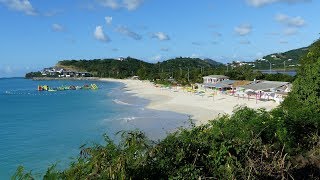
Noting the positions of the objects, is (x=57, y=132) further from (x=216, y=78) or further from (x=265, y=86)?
(x=216, y=78)

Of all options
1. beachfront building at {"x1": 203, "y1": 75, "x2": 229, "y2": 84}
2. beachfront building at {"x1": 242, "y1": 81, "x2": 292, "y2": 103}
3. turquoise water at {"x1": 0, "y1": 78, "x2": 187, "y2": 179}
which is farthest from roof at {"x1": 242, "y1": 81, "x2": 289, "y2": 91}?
beachfront building at {"x1": 203, "y1": 75, "x2": 229, "y2": 84}

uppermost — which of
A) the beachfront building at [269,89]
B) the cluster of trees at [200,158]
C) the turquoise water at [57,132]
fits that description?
the cluster of trees at [200,158]

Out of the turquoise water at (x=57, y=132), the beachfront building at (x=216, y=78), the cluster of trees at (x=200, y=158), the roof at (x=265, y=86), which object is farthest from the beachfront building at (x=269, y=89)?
the cluster of trees at (x=200, y=158)

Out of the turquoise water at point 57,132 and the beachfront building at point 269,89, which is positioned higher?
the beachfront building at point 269,89

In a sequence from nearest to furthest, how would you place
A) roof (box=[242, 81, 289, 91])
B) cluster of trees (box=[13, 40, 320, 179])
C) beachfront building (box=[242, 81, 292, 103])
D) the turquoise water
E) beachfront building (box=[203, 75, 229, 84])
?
cluster of trees (box=[13, 40, 320, 179]) → the turquoise water → beachfront building (box=[242, 81, 292, 103]) → roof (box=[242, 81, 289, 91]) → beachfront building (box=[203, 75, 229, 84])

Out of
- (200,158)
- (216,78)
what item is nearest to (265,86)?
(216,78)

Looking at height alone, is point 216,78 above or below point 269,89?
above

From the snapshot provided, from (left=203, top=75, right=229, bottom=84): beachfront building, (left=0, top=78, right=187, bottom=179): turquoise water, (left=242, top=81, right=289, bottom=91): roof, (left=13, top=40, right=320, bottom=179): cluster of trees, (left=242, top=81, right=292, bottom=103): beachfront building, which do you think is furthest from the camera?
(left=203, top=75, right=229, bottom=84): beachfront building

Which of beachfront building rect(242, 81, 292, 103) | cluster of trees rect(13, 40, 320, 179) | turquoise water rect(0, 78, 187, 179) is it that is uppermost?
cluster of trees rect(13, 40, 320, 179)

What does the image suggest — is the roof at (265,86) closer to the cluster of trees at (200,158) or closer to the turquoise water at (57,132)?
the turquoise water at (57,132)

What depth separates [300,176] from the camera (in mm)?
9297

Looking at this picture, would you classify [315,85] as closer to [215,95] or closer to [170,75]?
[215,95]

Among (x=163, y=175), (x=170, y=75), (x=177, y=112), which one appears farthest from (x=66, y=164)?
(x=170, y=75)

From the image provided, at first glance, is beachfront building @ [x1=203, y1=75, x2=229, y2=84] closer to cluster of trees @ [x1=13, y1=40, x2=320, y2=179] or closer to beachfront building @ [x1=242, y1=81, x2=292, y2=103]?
beachfront building @ [x1=242, y1=81, x2=292, y2=103]
